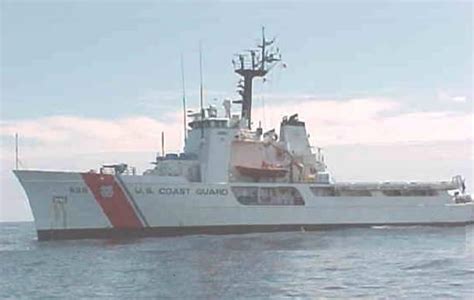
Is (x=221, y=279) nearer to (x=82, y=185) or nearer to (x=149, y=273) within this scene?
(x=149, y=273)

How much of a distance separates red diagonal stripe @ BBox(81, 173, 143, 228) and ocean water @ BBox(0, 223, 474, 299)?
165 centimetres

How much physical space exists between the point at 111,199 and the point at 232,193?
674 cm

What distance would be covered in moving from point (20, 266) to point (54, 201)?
10.1 metres

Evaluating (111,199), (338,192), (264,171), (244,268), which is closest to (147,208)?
(111,199)

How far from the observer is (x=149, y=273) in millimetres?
26844

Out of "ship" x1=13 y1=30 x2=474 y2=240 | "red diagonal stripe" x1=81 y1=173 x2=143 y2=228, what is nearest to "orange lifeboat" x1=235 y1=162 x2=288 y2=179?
"ship" x1=13 y1=30 x2=474 y2=240

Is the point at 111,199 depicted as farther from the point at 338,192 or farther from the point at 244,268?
the point at 244,268

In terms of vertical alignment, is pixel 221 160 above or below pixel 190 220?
above

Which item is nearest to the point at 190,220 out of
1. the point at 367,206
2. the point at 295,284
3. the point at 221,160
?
the point at 221,160

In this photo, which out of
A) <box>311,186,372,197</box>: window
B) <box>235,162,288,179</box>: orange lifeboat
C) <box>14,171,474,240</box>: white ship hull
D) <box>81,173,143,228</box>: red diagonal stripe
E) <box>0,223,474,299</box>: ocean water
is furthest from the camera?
<box>311,186,372,197</box>: window

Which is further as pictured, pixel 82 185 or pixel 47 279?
pixel 82 185

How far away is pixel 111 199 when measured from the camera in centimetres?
4072

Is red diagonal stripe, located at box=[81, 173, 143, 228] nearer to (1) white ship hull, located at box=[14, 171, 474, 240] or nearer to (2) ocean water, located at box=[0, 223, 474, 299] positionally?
(1) white ship hull, located at box=[14, 171, 474, 240]

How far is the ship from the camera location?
40844 mm
